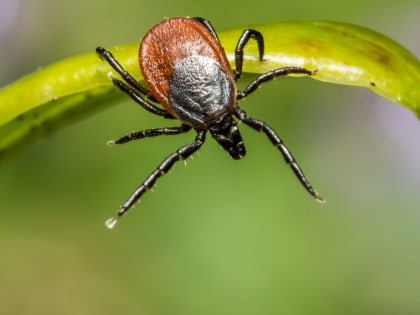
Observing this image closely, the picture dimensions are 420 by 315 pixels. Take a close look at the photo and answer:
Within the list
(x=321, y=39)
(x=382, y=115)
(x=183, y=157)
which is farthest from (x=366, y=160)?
(x=321, y=39)

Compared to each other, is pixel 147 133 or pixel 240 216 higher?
pixel 147 133

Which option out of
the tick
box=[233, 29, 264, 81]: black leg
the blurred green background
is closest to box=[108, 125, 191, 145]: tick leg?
the tick

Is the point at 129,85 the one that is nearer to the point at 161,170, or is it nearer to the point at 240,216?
the point at 161,170

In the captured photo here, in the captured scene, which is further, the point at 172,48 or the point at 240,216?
the point at 240,216

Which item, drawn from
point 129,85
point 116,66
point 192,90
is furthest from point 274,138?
point 116,66

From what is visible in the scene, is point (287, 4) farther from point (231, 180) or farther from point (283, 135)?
point (231, 180)

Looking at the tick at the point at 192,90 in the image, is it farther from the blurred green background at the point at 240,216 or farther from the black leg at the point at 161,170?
the blurred green background at the point at 240,216
